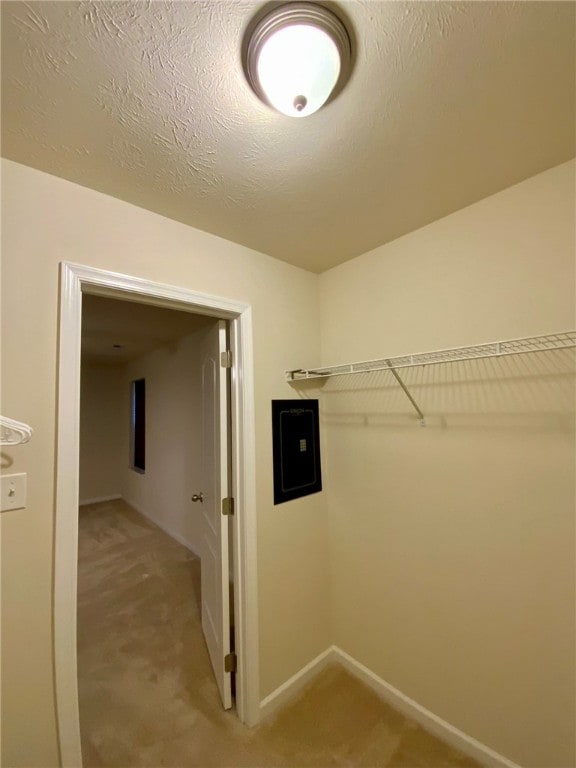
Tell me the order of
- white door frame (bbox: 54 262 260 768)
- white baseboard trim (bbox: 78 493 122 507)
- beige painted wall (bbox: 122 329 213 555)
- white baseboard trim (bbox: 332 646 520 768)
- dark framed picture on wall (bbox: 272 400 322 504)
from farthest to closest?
white baseboard trim (bbox: 78 493 122 507) → beige painted wall (bbox: 122 329 213 555) → dark framed picture on wall (bbox: 272 400 322 504) → white baseboard trim (bbox: 332 646 520 768) → white door frame (bbox: 54 262 260 768)

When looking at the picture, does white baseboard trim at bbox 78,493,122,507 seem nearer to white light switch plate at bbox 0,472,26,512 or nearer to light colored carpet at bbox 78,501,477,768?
light colored carpet at bbox 78,501,477,768

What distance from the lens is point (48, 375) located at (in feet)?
3.80

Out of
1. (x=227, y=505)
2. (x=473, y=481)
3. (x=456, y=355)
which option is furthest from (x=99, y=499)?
(x=456, y=355)

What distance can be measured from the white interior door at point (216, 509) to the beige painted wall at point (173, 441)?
113cm

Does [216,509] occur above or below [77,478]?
below

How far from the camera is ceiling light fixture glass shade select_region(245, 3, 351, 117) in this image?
730 millimetres

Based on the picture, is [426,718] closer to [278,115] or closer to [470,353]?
[470,353]

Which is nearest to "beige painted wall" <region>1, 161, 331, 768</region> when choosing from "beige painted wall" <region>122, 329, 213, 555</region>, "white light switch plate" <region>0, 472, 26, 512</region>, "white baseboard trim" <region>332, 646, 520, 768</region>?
"white light switch plate" <region>0, 472, 26, 512</region>

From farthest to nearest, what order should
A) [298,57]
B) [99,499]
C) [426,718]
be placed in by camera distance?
[99,499] → [426,718] → [298,57]

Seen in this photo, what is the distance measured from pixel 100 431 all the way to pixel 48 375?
16.5 feet

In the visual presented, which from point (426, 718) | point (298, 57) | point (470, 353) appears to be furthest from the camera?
point (426, 718)

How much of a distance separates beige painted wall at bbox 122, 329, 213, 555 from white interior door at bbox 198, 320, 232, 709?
1131 millimetres

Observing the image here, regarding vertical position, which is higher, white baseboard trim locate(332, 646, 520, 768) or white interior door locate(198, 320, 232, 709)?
white interior door locate(198, 320, 232, 709)

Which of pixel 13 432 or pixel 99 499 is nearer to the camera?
pixel 13 432
